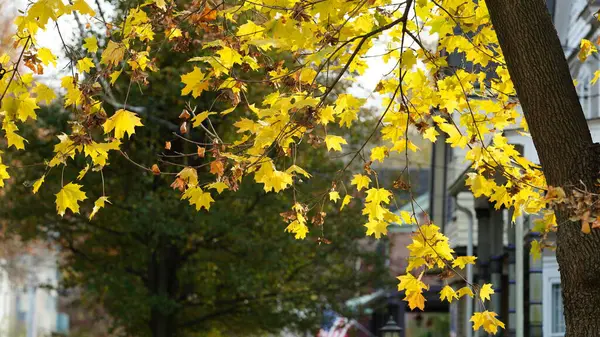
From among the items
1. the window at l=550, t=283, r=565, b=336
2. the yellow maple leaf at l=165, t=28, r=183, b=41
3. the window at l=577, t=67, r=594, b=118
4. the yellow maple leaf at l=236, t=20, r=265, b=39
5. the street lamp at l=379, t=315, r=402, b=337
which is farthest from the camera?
Answer: the window at l=550, t=283, r=565, b=336

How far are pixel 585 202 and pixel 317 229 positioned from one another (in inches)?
666

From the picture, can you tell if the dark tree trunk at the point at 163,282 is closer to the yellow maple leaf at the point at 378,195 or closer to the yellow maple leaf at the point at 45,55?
the yellow maple leaf at the point at 378,195

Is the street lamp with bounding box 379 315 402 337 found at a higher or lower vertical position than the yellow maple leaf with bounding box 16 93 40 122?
lower

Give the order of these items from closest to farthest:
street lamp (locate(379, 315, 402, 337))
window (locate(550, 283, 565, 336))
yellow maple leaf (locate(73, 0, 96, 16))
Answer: yellow maple leaf (locate(73, 0, 96, 16))
street lamp (locate(379, 315, 402, 337))
window (locate(550, 283, 565, 336))

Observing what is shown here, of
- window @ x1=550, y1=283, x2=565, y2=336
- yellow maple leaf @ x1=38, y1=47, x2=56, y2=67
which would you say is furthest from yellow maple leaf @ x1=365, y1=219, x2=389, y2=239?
window @ x1=550, y1=283, x2=565, y2=336

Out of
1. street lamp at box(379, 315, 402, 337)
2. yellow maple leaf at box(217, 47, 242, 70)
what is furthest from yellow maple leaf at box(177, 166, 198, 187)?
street lamp at box(379, 315, 402, 337)

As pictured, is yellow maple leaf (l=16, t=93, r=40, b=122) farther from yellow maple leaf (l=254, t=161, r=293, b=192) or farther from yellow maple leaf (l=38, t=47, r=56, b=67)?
yellow maple leaf (l=254, t=161, r=293, b=192)

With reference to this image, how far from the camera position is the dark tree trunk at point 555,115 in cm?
652

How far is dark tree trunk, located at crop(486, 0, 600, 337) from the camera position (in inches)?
257

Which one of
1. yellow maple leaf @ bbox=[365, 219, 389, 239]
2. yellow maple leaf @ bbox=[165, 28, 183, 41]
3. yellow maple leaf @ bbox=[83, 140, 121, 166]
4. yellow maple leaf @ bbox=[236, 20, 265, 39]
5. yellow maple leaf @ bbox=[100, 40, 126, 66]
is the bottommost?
yellow maple leaf @ bbox=[365, 219, 389, 239]

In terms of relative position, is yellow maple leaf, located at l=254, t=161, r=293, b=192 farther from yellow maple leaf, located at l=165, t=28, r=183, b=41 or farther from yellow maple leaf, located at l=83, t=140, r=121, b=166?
yellow maple leaf, located at l=165, t=28, r=183, b=41

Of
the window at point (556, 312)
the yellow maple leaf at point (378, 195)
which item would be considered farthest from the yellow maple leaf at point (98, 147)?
the window at point (556, 312)

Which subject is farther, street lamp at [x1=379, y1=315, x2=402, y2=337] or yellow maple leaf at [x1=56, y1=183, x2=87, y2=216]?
street lamp at [x1=379, y1=315, x2=402, y2=337]

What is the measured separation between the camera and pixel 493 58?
862cm
